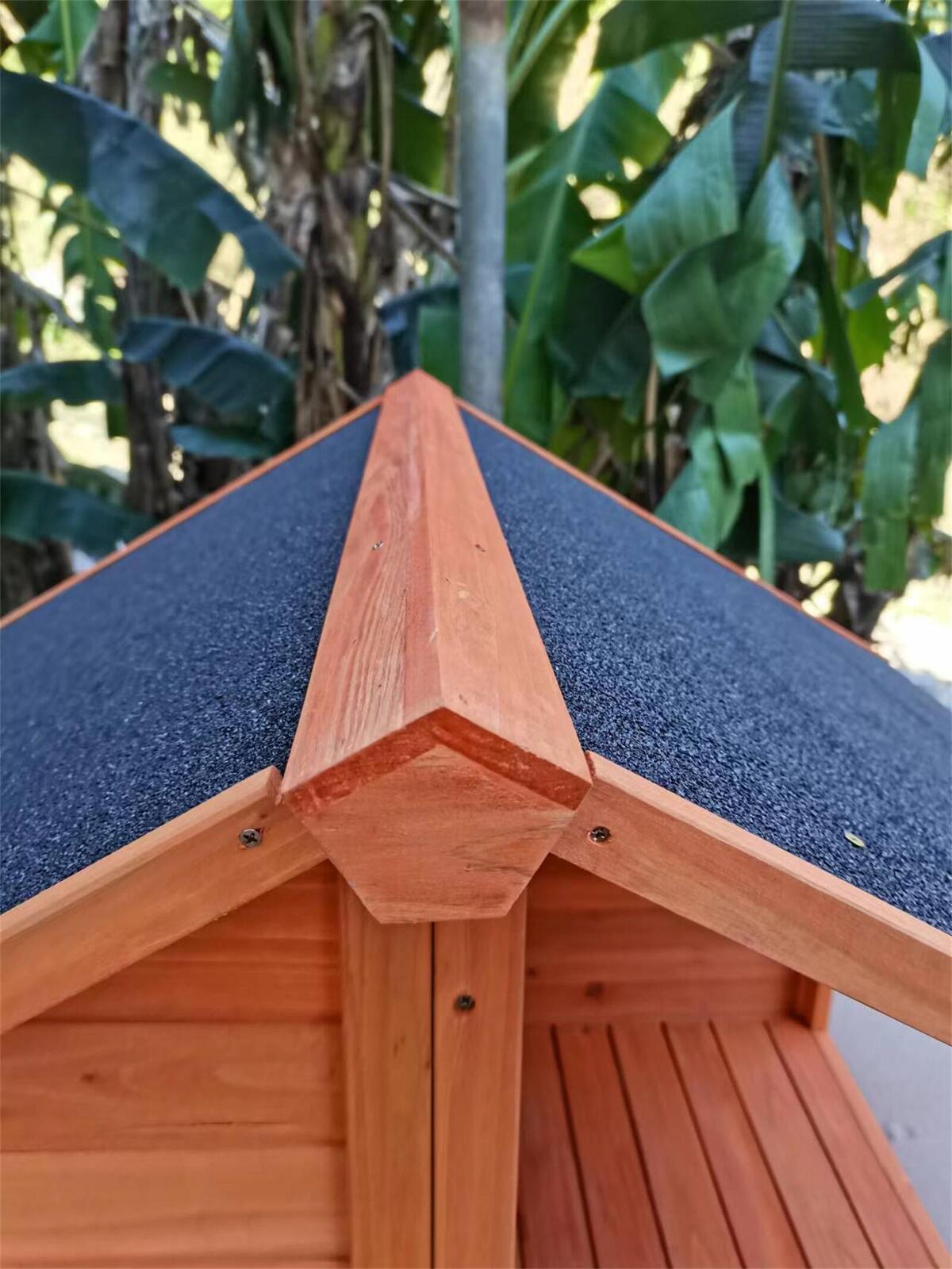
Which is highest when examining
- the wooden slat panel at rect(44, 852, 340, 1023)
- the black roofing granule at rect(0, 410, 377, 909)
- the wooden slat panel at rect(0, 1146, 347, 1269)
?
the black roofing granule at rect(0, 410, 377, 909)

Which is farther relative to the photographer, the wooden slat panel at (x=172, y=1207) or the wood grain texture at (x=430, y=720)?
the wooden slat panel at (x=172, y=1207)

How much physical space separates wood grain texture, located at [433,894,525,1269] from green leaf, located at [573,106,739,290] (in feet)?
3.64

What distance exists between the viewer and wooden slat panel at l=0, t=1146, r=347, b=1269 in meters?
0.59

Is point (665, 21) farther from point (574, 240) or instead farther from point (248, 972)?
point (248, 972)

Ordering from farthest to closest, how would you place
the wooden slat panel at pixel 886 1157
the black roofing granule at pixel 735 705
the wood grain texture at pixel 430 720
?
the wooden slat panel at pixel 886 1157
the black roofing granule at pixel 735 705
the wood grain texture at pixel 430 720

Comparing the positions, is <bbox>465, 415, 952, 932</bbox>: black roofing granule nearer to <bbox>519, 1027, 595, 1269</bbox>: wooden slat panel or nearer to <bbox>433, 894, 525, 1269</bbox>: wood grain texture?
<bbox>433, 894, 525, 1269</bbox>: wood grain texture

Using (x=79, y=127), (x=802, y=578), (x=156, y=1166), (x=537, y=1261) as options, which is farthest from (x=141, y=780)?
(x=802, y=578)

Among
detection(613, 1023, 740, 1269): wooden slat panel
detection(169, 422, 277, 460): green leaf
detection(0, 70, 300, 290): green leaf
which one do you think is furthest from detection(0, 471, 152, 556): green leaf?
detection(613, 1023, 740, 1269): wooden slat panel

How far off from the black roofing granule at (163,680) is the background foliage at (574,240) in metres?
0.68

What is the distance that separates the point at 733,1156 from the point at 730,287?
1.27 meters

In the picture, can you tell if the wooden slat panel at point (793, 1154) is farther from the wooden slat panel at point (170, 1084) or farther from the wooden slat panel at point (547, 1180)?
the wooden slat panel at point (170, 1084)

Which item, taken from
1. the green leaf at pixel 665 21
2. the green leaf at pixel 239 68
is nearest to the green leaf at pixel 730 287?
the green leaf at pixel 665 21

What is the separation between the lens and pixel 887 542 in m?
1.52

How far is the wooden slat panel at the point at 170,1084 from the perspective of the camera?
0.56m
